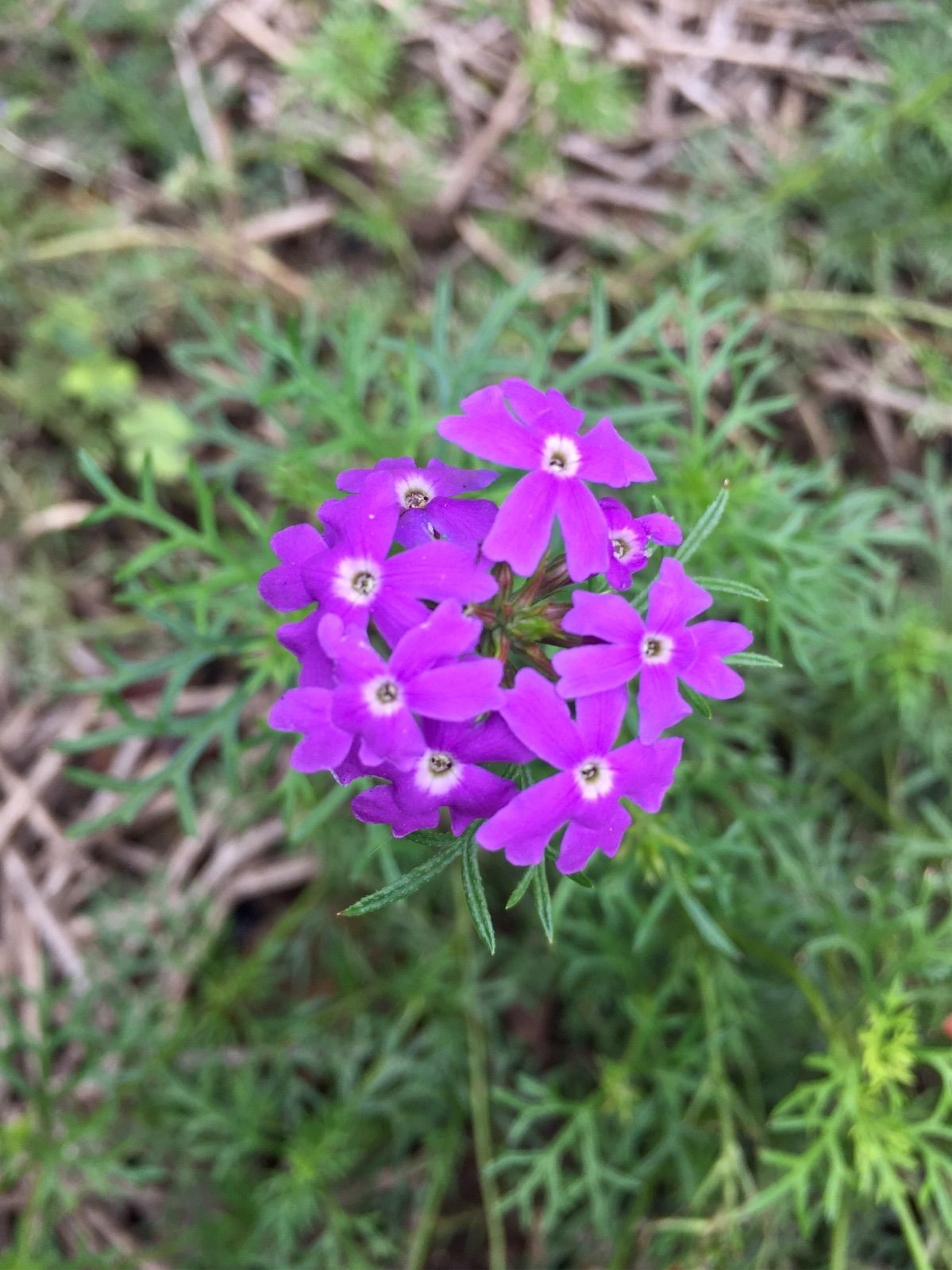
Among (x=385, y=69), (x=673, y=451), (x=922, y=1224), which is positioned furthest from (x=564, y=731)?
(x=385, y=69)

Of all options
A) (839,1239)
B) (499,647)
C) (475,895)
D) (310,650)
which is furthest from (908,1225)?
(310,650)

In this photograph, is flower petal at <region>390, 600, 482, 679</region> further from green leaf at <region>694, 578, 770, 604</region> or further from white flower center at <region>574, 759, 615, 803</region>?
green leaf at <region>694, 578, 770, 604</region>

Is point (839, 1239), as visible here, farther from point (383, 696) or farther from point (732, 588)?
point (383, 696)

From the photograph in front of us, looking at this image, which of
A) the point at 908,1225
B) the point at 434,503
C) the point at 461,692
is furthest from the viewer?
the point at 908,1225

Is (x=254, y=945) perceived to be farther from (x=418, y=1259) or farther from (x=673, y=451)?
(x=673, y=451)

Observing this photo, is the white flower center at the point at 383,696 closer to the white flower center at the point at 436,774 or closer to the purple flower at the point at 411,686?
the purple flower at the point at 411,686

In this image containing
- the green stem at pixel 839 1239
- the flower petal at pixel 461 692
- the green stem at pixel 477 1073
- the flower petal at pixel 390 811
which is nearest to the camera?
the flower petal at pixel 461 692

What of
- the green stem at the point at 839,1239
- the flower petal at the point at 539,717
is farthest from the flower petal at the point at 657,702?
the green stem at the point at 839,1239

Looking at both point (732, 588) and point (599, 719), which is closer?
point (599, 719)
